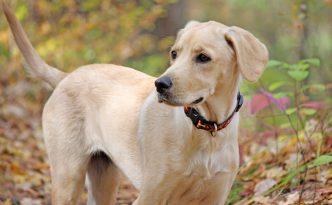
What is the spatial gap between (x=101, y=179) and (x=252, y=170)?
1692 mm

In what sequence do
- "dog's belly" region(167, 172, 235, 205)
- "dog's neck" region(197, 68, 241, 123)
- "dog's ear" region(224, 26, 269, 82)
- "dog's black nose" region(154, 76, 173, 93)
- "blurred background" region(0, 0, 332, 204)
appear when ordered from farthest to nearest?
"blurred background" region(0, 0, 332, 204) < "dog's belly" region(167, 172, 235, 205) < "dog's neck" region(197, 68, 241, 123) < "dog's ear" region(224, 26, 269, 82) < "dog's black nose" region(154, 76, 173, 93)

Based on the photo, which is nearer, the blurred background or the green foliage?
the blurred background

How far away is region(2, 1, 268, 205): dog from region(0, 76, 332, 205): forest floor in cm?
72

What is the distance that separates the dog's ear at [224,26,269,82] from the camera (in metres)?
4.07

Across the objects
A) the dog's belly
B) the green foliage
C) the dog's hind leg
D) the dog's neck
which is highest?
the dog's neck

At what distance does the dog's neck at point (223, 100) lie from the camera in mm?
4227

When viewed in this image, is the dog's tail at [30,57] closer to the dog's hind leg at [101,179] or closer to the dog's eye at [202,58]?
the dog's hind leg at [101,179]

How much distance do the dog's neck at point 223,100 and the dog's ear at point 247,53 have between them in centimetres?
15

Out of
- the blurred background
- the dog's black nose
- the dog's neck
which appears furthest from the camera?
the blurred background

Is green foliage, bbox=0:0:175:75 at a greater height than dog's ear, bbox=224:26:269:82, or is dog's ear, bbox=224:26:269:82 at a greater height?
dog's ear, bbox=224:26:269:82

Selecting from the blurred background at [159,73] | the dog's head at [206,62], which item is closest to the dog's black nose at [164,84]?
the dog's head at [206,62]

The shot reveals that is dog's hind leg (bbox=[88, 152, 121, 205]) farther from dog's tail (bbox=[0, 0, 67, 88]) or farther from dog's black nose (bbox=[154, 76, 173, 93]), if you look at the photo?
dog's black nose (bbox=[154, 76, 173, 93])

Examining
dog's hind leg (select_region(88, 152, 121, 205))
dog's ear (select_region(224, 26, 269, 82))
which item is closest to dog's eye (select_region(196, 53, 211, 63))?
dog's ear (select_region(224, 26, 269, 82))

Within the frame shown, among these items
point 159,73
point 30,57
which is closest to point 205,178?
point 30,57
